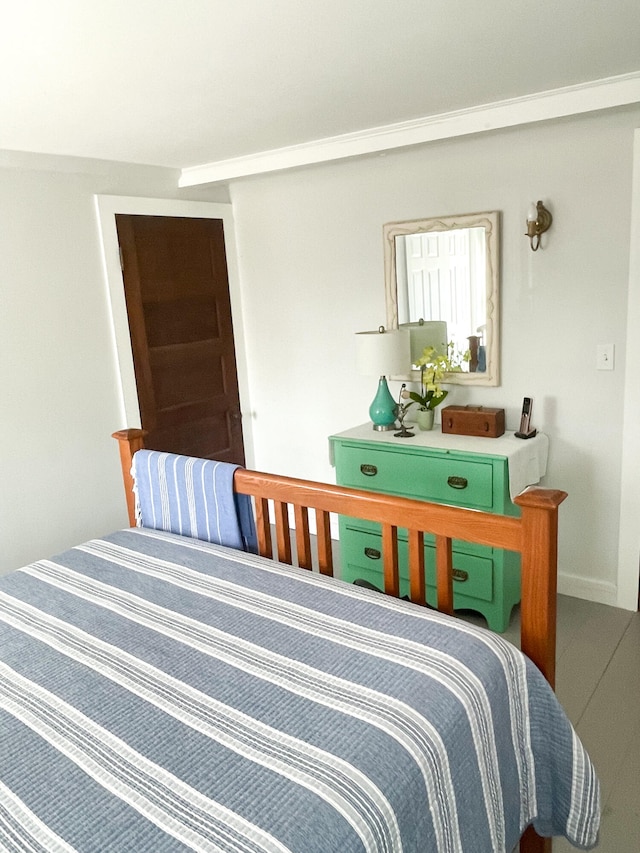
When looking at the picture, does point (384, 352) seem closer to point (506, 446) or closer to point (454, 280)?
point (454, 280)

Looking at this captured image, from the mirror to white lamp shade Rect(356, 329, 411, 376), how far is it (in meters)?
0.24

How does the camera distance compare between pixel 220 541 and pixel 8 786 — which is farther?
pixel 220 541

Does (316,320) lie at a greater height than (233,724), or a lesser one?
greater

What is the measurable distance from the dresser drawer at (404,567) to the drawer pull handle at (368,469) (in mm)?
289

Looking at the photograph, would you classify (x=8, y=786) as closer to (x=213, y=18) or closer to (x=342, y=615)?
(x=342, y=615)

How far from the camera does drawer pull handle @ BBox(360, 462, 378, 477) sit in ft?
9.73

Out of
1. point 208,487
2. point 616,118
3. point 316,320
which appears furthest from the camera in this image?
point 316,320

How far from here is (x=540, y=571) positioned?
4.85 ft

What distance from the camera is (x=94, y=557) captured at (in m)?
2.08

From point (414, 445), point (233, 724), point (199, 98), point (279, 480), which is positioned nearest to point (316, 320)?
point (414, 445)

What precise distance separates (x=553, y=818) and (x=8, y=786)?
118 cm

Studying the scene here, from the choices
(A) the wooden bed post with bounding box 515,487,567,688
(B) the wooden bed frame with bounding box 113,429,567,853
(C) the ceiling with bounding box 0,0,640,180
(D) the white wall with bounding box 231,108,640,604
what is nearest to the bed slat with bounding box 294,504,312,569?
(B) the wooden bed frame with bounding box 113,429,567,853

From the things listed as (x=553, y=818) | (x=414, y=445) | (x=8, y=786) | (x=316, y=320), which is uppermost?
(x=316, y=320)

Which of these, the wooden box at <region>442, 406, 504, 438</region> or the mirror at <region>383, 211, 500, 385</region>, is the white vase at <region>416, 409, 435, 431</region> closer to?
the wooden box at <region>442, 406, 504, 438</region>
